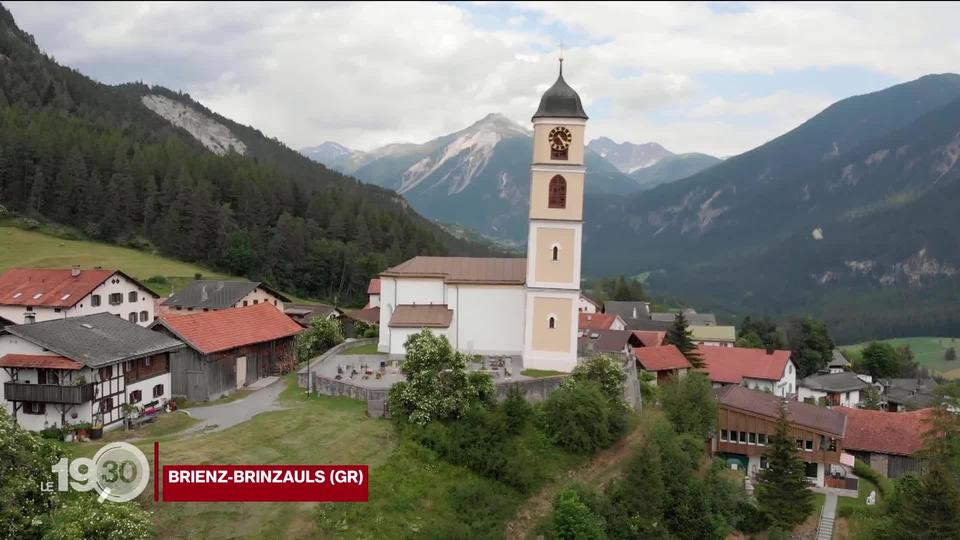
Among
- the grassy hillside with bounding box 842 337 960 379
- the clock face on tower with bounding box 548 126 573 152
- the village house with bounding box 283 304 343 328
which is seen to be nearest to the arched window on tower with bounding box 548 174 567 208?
the clock face on tower with bounding box 548 126 573 152

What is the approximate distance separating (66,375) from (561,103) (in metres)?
26.3

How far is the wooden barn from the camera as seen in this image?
1368 inches

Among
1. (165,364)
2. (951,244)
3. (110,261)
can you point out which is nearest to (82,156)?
(110,261)

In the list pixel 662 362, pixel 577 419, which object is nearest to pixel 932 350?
pixel 662 362

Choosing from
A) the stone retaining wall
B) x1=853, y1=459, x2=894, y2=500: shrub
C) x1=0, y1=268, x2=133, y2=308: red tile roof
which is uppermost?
x1=0, y1=268, x2=133, y2=308: red tile roof

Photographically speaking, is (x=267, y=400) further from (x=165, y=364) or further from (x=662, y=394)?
(x=662, y=394)

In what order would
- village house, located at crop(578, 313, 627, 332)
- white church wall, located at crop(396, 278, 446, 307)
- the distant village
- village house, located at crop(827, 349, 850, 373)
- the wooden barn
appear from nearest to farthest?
the distant village → the wooden barn → white church wall, located at crop(396, 278, 446, 307) → village house, located at crop(578, 313, 627, 332) → village house, located at crop(827, 349, 850, 373)

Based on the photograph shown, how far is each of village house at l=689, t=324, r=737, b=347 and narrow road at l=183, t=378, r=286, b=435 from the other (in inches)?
2381

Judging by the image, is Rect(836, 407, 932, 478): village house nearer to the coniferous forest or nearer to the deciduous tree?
the deciduous tree

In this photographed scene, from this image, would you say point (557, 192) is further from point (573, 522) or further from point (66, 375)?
point (66, 375)

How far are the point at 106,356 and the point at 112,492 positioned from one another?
9.15 m

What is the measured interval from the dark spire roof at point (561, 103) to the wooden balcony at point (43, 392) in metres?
25.1

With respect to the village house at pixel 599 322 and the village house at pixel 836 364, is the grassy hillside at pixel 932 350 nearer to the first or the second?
the village house at pixel 836 364

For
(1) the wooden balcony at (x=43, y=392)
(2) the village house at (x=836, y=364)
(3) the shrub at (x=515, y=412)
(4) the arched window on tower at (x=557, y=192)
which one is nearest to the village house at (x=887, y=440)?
(4) the arched window on tower at (x=557, y=192)
